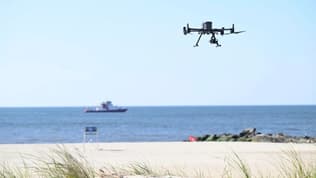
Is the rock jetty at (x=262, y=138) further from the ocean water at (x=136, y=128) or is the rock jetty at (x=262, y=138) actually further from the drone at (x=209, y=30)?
the drone at (x=209, y=30)

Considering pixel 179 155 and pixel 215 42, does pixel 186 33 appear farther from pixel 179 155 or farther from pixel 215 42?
pixel 179 155

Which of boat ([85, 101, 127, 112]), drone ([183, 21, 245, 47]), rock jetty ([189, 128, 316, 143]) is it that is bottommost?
boat ([85, 101, 127, 112])

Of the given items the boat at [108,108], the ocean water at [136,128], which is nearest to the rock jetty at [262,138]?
the ocean water at [136,128]

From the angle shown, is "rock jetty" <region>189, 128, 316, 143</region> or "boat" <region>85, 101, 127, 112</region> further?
"boat" <region>85, 101, 127, 112</region>

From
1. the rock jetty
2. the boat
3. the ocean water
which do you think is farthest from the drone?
the boat

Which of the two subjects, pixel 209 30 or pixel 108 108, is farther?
pixel 108 108

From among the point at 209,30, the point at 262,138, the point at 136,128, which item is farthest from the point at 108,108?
the point at 209,30

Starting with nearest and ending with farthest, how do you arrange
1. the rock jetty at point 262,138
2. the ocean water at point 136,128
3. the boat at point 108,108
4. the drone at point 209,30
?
the drone at point 209,30, the rock jetty at point 262,138, the ocean water at point 136,128, the boat at point 108,108

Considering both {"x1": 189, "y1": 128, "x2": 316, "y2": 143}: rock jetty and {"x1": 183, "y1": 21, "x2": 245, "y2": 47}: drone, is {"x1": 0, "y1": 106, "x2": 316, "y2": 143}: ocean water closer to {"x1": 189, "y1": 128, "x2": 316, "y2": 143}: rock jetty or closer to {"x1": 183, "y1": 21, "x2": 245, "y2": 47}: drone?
{"x1": 189, "y1": 128, "x2": 316, "y2": 143}: rock jetty

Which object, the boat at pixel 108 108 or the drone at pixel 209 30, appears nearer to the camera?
the drone at pixel 209 30

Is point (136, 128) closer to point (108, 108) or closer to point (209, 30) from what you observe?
point (209, 30)

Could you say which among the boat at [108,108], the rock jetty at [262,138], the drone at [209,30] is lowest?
the boat at [108,108]

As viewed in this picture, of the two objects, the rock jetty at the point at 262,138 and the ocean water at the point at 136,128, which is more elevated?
the rock jetty at the point at 262,138

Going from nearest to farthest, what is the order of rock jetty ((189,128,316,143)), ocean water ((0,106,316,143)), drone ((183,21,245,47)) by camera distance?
drone ((183,21,245,47))
rock jetty ((189,128,316,143))
ocean water ((0,106,316,143))
